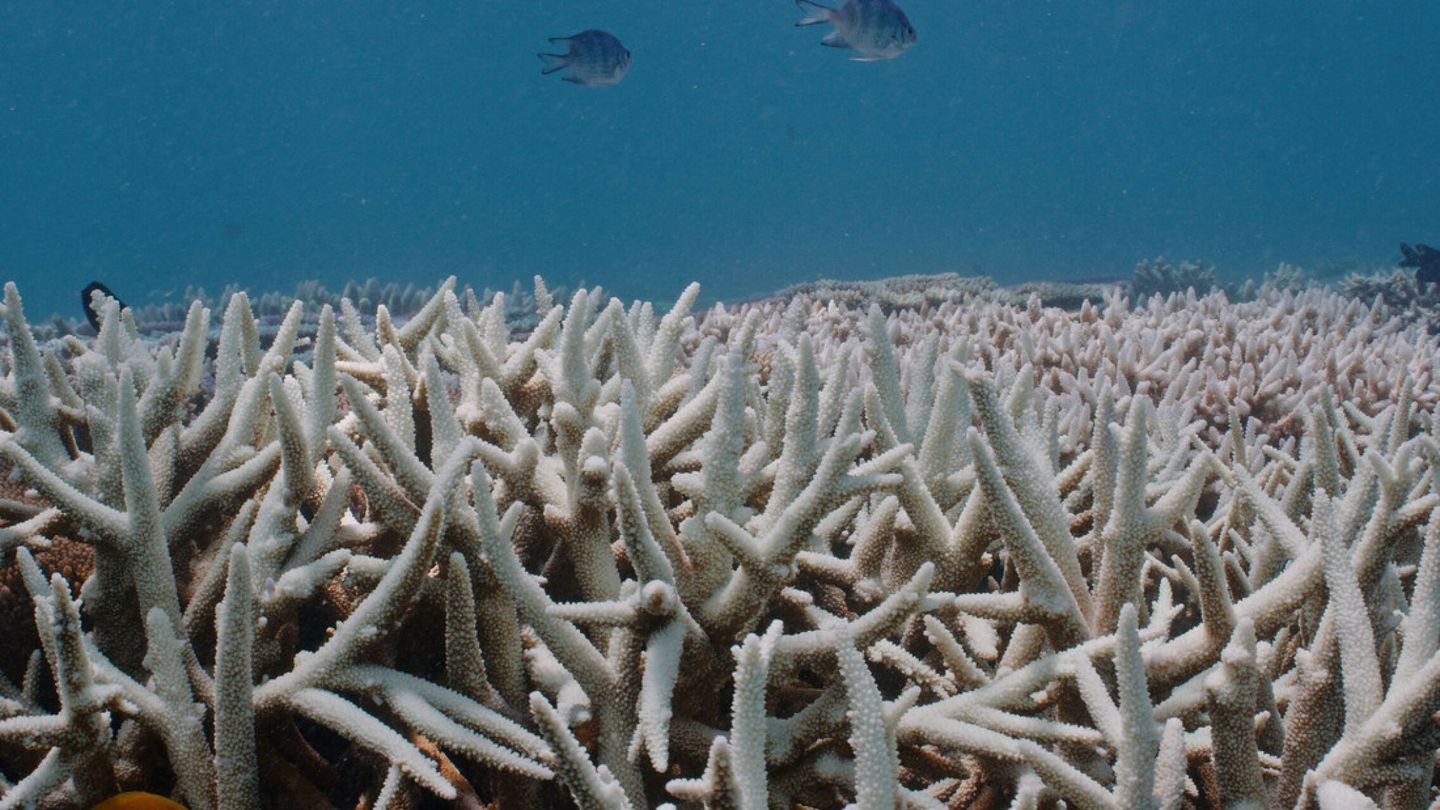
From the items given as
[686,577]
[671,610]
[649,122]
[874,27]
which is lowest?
[671,610]

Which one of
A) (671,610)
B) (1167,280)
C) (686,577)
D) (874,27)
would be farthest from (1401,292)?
(671,610)

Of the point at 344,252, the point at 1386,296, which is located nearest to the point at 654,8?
the point at 344,252

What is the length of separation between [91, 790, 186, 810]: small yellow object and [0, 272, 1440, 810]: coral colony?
2.1 inches

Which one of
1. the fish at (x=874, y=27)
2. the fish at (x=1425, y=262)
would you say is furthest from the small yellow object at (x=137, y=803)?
the fish at (x=1425, y=262)

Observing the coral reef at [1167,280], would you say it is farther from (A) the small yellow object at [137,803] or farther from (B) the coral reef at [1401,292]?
(A) the small yellow object at [137,803]

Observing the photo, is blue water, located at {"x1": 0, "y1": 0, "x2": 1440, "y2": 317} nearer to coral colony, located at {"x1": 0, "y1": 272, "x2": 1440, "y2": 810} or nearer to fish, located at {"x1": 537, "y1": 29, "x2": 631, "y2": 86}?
fish, located at {"x1": 537, "y1": 29, "x2": 631, "y2": 86}

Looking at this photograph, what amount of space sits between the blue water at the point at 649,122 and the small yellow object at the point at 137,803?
13159cm

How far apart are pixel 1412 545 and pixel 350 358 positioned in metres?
3.26

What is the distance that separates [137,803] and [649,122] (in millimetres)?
186827

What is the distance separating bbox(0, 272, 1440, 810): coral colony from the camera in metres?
1.40

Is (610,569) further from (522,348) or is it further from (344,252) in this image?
(344,252)

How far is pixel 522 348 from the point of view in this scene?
8.05 ft

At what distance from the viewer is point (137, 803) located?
149 centimetres

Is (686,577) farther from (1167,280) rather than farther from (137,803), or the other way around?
(1167,280)
